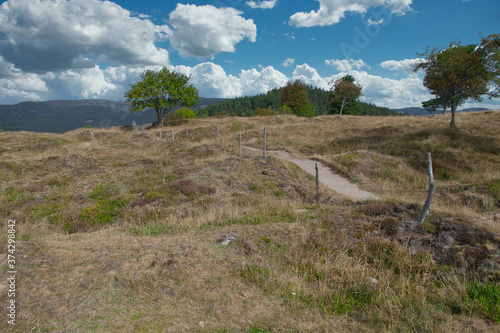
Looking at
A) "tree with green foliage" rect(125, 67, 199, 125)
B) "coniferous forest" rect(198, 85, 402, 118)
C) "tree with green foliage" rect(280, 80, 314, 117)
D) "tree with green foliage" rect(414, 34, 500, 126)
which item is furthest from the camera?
"coniferous forest" rect(198, 85, 402, 118)

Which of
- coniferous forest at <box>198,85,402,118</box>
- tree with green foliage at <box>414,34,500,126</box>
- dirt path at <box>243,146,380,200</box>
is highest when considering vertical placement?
coniferous forest at <box>198,85,402,118</box>

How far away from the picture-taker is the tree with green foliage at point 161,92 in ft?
155

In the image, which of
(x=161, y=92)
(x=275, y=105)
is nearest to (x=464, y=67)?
(x=161, y=92)

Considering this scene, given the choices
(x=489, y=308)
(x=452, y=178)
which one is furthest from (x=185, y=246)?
(x=452, y=178)

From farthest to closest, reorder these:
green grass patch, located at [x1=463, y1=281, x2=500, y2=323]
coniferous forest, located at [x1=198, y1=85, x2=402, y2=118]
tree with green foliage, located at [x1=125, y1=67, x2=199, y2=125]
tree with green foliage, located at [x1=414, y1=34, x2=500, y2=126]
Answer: coniferous forest, located at [x1=198, y1=85, x2=402, y2=118] → tree with green foliage, located at [x1=125, y1=67, x2=199, y2=125] → tree with green foliage, located at [x1=414, y1=34, x2=500, y2=126] → green grass patch, located at [x1=463, y1=281, x2=500, y2=323]

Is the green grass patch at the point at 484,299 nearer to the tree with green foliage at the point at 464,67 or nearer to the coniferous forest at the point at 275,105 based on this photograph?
the tree with green foliage at the point at 464,67

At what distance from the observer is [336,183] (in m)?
13.2

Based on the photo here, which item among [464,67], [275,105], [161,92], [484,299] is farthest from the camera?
[275,105]

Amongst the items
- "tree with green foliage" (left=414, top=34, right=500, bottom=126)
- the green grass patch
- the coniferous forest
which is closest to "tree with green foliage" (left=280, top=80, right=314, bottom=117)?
"tree with green foliage" (left=414, top=34, right=500, bottom=126)

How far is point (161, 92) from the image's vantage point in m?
48.4

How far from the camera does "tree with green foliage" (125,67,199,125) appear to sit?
155ft

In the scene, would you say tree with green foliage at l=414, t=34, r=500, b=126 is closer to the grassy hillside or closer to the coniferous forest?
the grassy hillside

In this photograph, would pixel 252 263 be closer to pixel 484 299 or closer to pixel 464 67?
pixel 484 299

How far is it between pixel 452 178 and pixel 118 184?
1760 centimetres
